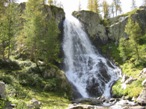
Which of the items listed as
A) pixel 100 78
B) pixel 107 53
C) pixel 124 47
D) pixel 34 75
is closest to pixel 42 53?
pixel 34 75

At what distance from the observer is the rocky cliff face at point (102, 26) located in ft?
245

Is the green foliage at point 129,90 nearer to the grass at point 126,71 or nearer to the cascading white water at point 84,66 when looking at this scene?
→ the grass at point 126,71

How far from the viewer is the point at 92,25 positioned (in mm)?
75312

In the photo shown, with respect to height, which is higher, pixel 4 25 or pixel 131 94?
pixel 4 25

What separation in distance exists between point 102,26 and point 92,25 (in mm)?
4179

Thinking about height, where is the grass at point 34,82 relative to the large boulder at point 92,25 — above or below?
below

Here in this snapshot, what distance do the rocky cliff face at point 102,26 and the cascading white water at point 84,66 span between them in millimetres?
3112

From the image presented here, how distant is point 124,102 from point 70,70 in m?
19.4

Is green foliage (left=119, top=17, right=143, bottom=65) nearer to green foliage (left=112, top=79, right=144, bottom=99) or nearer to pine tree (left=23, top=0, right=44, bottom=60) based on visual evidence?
green foliage (left=112, top=79, right=144, bottom=99)

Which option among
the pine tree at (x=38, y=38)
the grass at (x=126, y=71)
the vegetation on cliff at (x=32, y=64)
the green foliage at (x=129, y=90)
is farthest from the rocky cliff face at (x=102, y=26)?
the green foliage at (x=129, y=90)

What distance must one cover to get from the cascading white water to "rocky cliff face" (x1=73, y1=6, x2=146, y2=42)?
311cm

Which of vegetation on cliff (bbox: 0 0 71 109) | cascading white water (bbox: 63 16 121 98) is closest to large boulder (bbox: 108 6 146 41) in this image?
cascading white water (bbox: 63 16 121 98)

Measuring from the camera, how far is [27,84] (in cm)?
3425

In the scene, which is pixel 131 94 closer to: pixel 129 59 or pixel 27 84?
pixel 27 84
